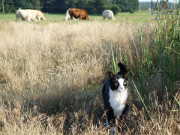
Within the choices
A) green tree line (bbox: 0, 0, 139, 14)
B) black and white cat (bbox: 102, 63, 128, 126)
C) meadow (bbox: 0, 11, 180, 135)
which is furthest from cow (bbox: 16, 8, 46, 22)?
green tree line (bbox: 0, 0, 139, 14)

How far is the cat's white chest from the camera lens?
235cm

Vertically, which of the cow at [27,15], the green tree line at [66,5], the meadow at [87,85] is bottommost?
the meadow at [87,85]

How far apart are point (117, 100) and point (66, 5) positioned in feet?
187

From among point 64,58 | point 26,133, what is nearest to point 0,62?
point 64,58

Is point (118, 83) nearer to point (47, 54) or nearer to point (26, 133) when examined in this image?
point (26, 133)

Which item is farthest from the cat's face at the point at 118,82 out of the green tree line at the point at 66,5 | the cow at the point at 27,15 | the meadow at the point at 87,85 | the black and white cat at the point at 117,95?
the green tree line at the point at 66,5

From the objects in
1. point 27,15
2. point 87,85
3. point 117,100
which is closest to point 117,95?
point 117,100

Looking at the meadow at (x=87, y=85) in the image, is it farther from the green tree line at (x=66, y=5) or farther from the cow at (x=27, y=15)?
the green tree line at (x=66, y=5)

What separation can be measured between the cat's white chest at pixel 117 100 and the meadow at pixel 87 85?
0.48 ft

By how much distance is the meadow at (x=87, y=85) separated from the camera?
2.22 metres

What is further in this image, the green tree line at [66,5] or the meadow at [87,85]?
the green tree line at [66,5]

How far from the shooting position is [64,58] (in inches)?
195

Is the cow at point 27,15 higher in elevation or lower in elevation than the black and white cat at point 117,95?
higher

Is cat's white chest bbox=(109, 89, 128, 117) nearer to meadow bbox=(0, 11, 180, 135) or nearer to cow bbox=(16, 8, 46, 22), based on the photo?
meadow bbox=(0, 11, 180, 135)
